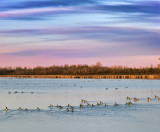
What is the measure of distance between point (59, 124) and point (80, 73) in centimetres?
10915

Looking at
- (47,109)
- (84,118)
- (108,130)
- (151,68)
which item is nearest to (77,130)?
(108,130)

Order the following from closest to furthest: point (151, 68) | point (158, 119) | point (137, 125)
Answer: point (137, 125) → point (158, 119) → point (151, 68)

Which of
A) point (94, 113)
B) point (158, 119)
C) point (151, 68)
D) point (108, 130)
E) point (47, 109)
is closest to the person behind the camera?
point (108, 130)

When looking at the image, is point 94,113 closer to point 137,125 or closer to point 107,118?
point 107,118

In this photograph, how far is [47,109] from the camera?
83.8 feet

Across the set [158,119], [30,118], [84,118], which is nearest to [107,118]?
[84,118]

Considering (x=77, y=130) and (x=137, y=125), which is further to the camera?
(x=137, y=125)

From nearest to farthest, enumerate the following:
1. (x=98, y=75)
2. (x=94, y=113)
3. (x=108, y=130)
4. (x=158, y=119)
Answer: (x=108, y=130) < (x=158, y=119) < (x=94, y=113) < (x=98, y=75)

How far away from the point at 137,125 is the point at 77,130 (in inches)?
144

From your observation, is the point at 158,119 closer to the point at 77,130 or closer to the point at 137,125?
the point at 137,125

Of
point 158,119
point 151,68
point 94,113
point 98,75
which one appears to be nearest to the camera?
point 158,119

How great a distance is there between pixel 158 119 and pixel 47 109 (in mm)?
8965

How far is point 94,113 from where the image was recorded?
23281 mm

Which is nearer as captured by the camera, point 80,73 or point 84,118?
point 84,118
